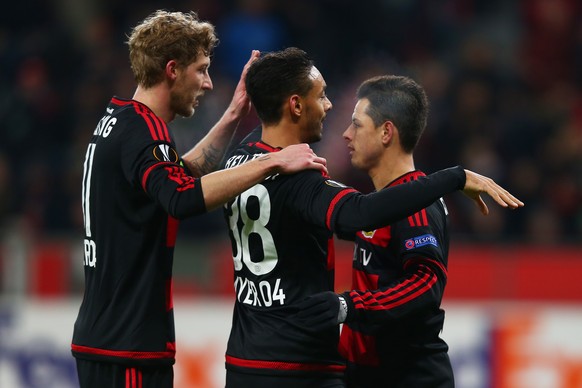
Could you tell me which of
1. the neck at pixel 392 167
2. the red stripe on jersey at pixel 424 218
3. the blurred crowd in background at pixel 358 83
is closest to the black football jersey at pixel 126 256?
the neck at pixel 392 167

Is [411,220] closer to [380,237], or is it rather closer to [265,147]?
[380,237]

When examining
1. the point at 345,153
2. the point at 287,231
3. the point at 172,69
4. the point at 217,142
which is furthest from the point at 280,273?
the point at 345,153

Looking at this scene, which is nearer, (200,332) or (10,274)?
(200,332)

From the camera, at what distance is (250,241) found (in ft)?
13.2

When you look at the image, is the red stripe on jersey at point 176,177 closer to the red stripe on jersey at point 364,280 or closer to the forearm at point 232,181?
the forearm at point 232,181

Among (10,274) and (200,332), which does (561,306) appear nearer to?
(200,332)

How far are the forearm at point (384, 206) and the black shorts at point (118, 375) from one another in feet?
3.00

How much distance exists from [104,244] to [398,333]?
3.84 ft

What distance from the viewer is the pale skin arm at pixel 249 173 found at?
3762mm

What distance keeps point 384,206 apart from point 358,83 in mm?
6544

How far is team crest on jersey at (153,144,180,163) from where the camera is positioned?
392 centimetres

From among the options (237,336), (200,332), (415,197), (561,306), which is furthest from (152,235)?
(561,306)

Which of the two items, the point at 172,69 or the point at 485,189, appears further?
the point at 172,69

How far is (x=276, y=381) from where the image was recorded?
392 centimetres
